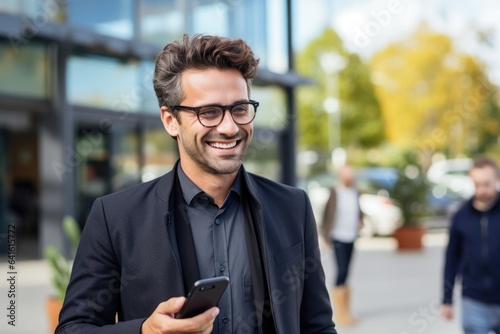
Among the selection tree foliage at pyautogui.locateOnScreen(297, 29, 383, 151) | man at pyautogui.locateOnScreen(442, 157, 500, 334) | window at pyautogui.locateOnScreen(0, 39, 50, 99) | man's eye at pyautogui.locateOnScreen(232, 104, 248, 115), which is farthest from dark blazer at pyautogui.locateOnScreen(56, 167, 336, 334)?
tree foliage at pyautogui.locateOnScreen(297, 29, 383, 151)

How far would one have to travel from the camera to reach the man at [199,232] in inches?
78.4

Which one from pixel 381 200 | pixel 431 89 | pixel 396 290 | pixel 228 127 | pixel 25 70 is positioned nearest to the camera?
pixel 228 127

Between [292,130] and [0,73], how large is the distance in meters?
8.87

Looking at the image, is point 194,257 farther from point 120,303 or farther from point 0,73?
point 0,73

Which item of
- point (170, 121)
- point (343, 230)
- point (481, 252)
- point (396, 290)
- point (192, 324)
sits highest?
point (170, 121)

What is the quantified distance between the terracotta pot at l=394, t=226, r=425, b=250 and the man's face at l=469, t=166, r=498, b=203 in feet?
38.7

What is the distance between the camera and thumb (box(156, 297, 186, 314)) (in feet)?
5.57

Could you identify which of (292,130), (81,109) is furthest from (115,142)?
(292,130)

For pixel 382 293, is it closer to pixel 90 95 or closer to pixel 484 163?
pixel 484 163

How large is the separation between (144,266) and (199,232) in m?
0.21

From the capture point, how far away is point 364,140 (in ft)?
156

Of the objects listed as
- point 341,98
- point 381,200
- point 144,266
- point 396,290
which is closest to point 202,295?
point 144,266

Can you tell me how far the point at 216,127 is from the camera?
2010 mm

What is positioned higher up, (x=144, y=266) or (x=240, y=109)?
(x=240, y=109)
